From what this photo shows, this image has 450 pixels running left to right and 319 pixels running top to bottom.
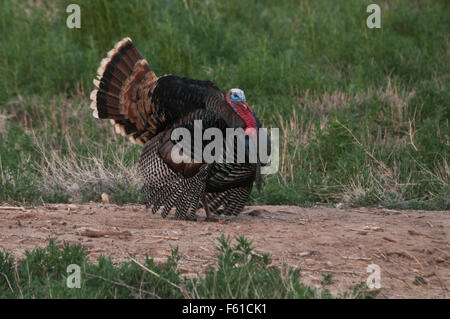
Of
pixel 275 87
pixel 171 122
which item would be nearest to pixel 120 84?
pixel 171 122

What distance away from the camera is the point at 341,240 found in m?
4.68

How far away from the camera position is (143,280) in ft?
12.5

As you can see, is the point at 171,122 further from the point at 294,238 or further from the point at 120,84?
the point at 294,238

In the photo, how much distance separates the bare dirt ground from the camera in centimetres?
414

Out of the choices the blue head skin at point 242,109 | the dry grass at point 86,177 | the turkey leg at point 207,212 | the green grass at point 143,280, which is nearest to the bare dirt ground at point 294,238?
the turkey leg at point 207,212

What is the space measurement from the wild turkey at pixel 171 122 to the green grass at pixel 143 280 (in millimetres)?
1302

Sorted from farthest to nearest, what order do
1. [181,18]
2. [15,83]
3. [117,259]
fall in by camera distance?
[181,18]
[15,83]
[117,259]

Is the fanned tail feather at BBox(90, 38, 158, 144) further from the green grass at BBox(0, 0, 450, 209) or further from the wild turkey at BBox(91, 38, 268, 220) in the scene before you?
the green grass at BBox(0, 0, 450, 209)

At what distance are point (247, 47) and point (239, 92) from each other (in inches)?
168

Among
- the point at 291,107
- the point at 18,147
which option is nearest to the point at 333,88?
the point at 291,107

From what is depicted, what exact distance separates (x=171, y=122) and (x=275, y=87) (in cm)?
318

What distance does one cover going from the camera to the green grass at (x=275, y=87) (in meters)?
6.49
